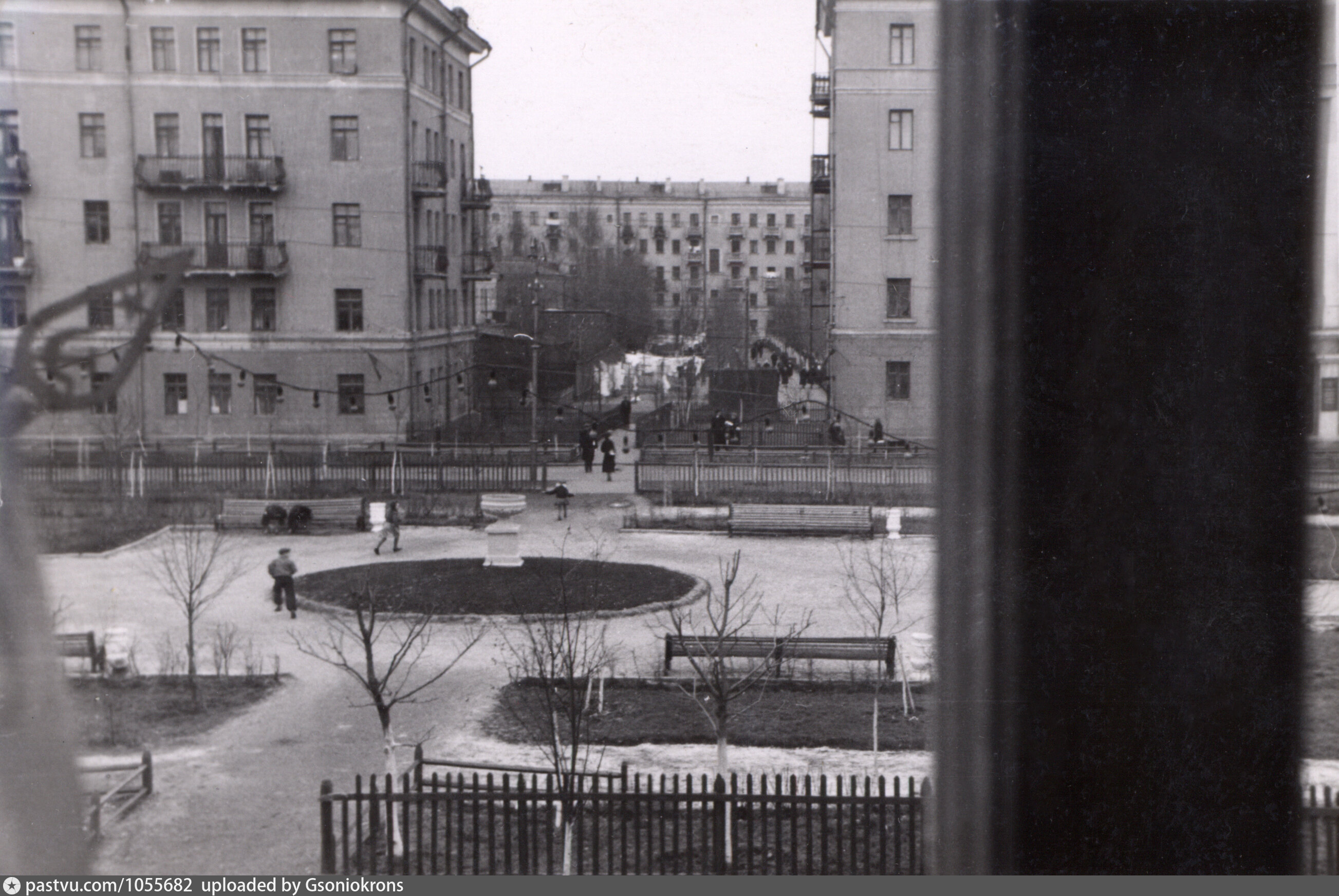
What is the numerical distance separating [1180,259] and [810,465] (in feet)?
23.8

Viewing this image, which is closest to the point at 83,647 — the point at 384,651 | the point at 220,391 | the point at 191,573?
the point at 220,391

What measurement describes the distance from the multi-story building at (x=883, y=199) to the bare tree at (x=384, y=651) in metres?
1.51

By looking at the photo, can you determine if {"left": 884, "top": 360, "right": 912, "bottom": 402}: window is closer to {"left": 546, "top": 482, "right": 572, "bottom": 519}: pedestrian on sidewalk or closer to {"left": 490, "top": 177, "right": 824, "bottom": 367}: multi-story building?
{"left": 490, "top": 177, "right": 824, "bottom": 367}: multi-story building

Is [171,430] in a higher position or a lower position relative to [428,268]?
lower

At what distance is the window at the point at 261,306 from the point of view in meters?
1.69

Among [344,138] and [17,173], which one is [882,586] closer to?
[344,138]

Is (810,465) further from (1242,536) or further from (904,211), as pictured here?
(1242,536)

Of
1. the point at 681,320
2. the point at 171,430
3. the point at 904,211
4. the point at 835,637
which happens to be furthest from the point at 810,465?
the point at 904,211

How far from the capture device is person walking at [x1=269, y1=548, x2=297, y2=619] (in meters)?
4.82

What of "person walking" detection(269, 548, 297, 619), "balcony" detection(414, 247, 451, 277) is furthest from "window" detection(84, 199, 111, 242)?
"person walking" detection(269, 548, 297, 619)

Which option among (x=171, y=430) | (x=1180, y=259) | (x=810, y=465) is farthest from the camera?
(x=810, y=465)

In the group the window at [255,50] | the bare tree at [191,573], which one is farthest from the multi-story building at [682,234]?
the bare tree at [191,573]

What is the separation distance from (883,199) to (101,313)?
0.99 m

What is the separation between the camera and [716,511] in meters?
7.94
